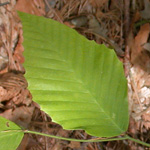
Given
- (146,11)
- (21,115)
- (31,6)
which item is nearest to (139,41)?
(146,11)

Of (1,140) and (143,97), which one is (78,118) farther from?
(143,97)

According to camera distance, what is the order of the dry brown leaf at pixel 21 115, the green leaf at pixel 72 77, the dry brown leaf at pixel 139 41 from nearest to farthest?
the green leaf at pixel 72 77 < the dry brown leaf at pixel 21 115 < the dry brown leaf at pixel 139 41

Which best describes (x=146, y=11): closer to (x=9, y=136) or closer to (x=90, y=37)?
(x=90, y=37)

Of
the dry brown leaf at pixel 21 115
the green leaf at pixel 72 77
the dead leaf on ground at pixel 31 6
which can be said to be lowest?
the dry brown leaf at pixel 21 115

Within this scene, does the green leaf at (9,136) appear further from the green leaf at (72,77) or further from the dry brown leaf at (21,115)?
the dry brown leaf at (21,115)

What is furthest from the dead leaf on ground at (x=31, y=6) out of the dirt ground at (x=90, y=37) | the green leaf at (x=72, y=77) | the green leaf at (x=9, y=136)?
the green leaf at (x=9, y=136)

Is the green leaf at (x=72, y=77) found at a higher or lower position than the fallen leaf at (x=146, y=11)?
lower

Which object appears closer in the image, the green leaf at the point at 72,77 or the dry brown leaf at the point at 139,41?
the green leaf at the point at 72,77
